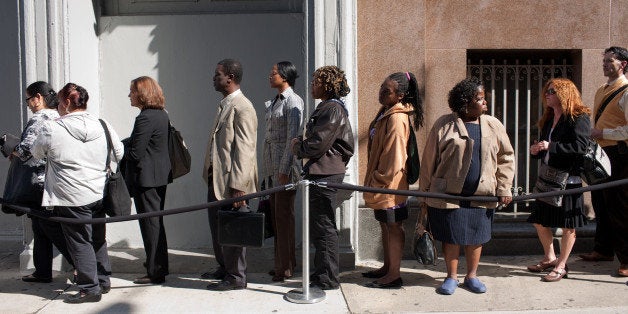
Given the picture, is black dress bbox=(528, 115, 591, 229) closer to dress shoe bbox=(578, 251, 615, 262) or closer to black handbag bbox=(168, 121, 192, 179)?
dress shoe bbox=(578, 251, 615, 262)

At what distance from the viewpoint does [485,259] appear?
7188mm

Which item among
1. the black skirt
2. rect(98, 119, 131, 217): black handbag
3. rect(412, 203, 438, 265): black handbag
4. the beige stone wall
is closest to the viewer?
rect(412, 203, 438, 265): black handbag

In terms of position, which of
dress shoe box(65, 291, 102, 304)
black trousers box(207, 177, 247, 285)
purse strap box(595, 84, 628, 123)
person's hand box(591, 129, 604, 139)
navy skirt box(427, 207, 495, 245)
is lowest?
dress shoe box(65, 291, 102, 304)

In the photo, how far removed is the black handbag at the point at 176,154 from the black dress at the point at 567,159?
10.2 feet

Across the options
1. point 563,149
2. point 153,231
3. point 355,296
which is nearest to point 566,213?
point 563,149

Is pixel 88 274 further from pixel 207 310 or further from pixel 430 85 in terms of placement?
pixel 430 85

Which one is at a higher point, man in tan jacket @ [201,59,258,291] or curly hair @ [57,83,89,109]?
curly hair @ [57,83,89,109]

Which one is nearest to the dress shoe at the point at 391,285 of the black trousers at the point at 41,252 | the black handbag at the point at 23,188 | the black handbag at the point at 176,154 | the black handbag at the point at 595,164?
the black handbag at the point at 595,164

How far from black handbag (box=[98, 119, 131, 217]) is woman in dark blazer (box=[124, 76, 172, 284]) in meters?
0.20

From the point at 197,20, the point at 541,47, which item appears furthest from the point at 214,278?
the point at 541,47

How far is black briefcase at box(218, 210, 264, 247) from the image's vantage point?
5777 mm

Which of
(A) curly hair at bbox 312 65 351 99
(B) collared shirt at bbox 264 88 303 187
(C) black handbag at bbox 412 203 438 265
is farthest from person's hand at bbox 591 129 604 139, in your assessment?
(B) collared shirt at bbox 264 88 303 187

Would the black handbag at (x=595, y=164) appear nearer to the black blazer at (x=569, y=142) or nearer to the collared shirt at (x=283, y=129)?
the black blazer at (x=569, y=142)

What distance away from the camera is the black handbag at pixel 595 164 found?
6141 millimetres
